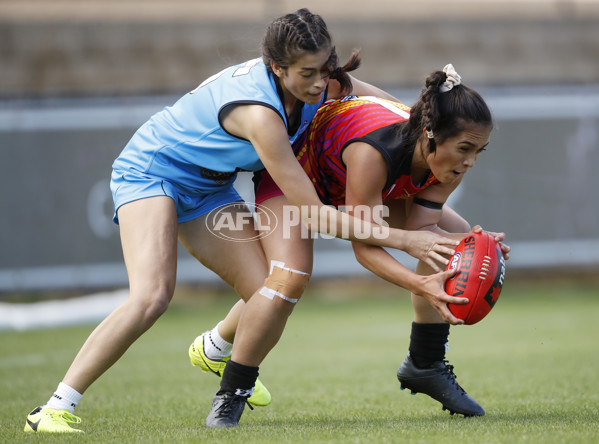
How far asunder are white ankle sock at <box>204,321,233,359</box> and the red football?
Result: 1.23 m

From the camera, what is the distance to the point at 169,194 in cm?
351

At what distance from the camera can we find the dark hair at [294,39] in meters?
3.23

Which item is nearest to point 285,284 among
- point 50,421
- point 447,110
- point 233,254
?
point 233,254

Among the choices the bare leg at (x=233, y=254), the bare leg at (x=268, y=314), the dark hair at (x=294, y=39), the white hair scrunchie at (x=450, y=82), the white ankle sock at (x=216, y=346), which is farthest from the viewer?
the white ankle sock at (x=216, y=346)

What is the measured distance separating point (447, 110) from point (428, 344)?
1.10 metres

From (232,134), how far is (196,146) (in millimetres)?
189

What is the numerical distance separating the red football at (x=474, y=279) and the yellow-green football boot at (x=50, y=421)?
63.1 inches

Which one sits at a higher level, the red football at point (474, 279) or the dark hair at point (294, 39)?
the dark hair at point (294, 39)

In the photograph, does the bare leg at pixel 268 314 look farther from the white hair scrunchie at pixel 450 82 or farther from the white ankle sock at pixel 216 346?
the white hair scrunchie at pixel 450 82

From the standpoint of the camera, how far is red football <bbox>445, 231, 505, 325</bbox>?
3246mm

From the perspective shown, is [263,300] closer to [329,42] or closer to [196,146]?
[196,146]

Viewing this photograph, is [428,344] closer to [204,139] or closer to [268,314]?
[268,314]

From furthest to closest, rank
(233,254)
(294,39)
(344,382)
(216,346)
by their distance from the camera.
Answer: (344,382)
(216,346)
(233,254)
(294,39)

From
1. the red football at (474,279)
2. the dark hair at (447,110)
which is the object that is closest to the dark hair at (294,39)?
the dark hair at (447,110)
